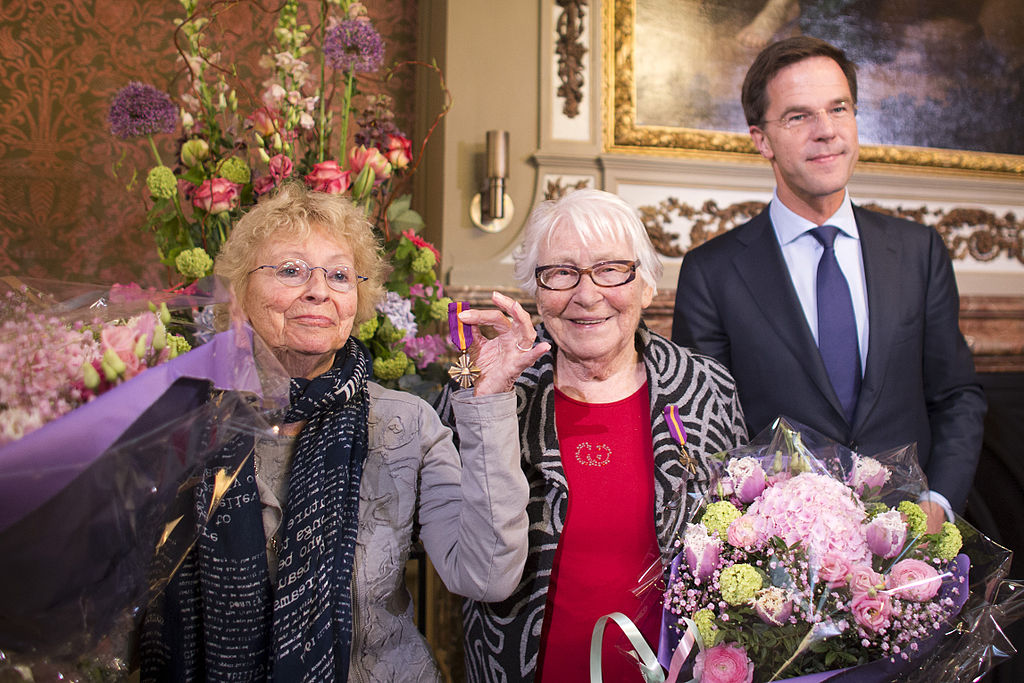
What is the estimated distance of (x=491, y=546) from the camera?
1259 mm

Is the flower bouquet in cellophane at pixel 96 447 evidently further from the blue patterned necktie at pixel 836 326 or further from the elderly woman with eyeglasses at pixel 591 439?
the blue patterned necktie at pixel 836 326

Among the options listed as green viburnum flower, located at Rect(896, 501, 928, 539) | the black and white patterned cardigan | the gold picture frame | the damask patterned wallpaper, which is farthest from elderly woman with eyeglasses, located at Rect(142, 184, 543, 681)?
the gold picture frame

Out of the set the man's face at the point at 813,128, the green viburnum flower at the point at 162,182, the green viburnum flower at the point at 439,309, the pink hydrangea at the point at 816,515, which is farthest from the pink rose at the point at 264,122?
the pink hydrangea at the point at 816,515

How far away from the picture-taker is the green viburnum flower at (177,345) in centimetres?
89

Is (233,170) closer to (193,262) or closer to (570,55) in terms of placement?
(193,262)

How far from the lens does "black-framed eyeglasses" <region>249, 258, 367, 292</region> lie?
4.37 ft

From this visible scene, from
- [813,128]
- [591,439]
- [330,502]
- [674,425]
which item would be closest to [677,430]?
[674,425]

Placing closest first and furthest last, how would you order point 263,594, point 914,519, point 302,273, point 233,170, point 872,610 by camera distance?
point 872,610 < point 914,519 < point 263,594 < point 302,273 < point 233,170

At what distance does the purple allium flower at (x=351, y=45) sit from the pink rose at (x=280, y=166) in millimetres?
273

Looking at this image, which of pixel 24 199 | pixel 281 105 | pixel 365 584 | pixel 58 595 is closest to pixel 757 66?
pixel 281 105

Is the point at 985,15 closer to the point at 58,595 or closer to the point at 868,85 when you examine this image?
the point at 868,85

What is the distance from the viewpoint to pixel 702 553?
104cm

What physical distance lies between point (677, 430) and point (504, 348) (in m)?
0.42

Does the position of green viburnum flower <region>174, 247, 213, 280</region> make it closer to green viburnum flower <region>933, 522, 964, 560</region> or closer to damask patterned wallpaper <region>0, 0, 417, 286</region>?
damask patterned wallpaper <region>0, 0, 417, 286</region>
